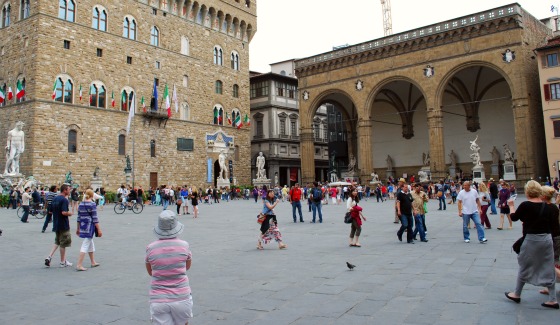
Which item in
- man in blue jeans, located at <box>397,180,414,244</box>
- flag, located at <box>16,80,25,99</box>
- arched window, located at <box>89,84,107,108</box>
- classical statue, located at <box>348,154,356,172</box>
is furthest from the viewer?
classical statue, located at <box>348,154,356,172</box>

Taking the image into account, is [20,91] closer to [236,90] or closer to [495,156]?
[236,90]

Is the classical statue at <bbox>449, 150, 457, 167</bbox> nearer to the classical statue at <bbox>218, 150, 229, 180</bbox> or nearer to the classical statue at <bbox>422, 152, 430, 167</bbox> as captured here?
the classical statue at <bbox>422, 152, 430, 167</bbox>

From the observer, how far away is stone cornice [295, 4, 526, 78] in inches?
1200

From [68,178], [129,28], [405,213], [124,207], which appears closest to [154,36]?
[129,28]

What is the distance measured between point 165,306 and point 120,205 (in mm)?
19734

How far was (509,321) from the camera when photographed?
14.5 ft

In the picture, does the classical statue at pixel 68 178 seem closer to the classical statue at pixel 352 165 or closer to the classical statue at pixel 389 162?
the classical statue at pixel 352 165

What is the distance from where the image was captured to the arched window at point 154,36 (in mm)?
36409

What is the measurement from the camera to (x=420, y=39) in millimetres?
33875

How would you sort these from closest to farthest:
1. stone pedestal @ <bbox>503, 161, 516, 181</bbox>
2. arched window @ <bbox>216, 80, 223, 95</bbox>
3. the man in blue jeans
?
the man in blue jeans < stone pedestal @ <bbox>503, 161, 516, 181</bbox> < arched window @ <bbox>216, 80, 223, 95</bbox>

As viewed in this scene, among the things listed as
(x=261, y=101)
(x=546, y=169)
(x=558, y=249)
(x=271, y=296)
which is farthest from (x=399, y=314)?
(x=261, y=101)

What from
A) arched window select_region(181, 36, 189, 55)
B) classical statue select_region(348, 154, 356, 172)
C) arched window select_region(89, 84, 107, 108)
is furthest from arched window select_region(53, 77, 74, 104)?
classical statue select_region(348, 154, 356, 172)

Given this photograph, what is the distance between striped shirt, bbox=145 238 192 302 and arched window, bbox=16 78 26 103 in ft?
101

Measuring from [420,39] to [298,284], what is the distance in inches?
1250
